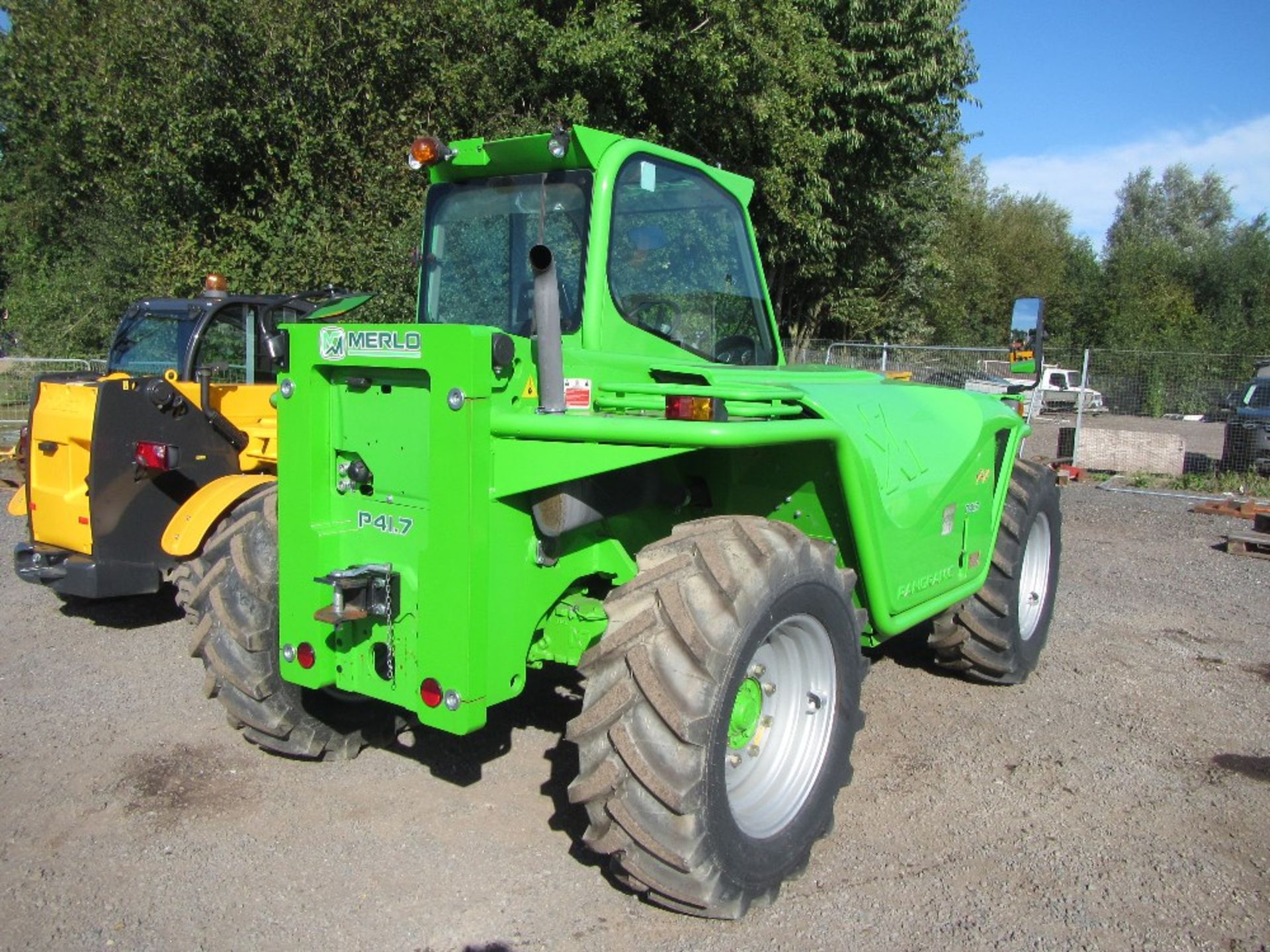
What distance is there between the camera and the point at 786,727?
11.8ft

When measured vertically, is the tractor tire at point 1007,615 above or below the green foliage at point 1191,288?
below

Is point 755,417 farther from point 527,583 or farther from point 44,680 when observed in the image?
point 44,680

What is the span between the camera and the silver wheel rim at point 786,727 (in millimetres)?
3414

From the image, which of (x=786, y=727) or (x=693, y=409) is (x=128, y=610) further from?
(x=693, y=409)

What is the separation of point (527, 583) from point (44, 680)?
3.64 meters

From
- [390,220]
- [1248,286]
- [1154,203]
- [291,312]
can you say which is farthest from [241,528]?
[1154,203]

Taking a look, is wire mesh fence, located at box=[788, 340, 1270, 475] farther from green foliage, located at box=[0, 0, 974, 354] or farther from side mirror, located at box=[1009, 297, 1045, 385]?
side mirror, located at box=[1009, 297, 1045, 385]

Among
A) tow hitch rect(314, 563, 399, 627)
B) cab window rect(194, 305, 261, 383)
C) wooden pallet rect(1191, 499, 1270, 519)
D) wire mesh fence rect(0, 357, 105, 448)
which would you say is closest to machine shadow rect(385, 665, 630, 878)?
tow hitch rect(314, 563, 399, 627)

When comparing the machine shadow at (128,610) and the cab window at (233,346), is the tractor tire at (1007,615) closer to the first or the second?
the machine shadow at (128,610)

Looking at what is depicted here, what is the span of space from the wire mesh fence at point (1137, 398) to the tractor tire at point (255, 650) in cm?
1061

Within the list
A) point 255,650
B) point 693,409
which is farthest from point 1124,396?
point 255,650

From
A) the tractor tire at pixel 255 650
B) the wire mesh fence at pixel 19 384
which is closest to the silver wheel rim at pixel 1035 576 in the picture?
the tractor tire at pixel 255 650

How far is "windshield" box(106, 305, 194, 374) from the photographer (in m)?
7.10

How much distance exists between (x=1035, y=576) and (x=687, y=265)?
3092mm
